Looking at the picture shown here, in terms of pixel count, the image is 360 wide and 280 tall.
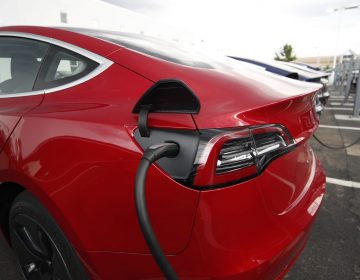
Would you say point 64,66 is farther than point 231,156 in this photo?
Yes

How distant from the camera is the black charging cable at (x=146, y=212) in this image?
3.59 ft

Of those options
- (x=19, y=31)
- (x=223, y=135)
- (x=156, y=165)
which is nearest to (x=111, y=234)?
(x=156, y=165)

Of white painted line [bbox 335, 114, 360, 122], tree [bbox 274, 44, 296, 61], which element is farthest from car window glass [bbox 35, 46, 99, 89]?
tree [bbox 274, 44, 296, 61]

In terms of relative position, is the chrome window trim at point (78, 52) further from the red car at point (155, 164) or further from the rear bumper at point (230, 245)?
the rear bumper at point (230, 245)

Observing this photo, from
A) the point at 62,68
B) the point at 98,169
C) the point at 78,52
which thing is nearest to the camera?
the point at 98,169

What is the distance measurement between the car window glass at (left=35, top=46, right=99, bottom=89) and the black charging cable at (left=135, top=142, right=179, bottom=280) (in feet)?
2.07

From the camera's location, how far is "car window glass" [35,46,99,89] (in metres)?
1.56

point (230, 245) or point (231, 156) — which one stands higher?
point (231, 156)

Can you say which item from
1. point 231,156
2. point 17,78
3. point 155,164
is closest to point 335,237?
point 231,156

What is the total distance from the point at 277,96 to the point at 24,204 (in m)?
1.32

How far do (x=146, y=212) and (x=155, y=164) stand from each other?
0.17 meters

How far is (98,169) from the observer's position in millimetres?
1287

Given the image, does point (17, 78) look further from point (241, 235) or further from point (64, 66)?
point (241, 235)

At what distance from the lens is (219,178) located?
3.76 feet
